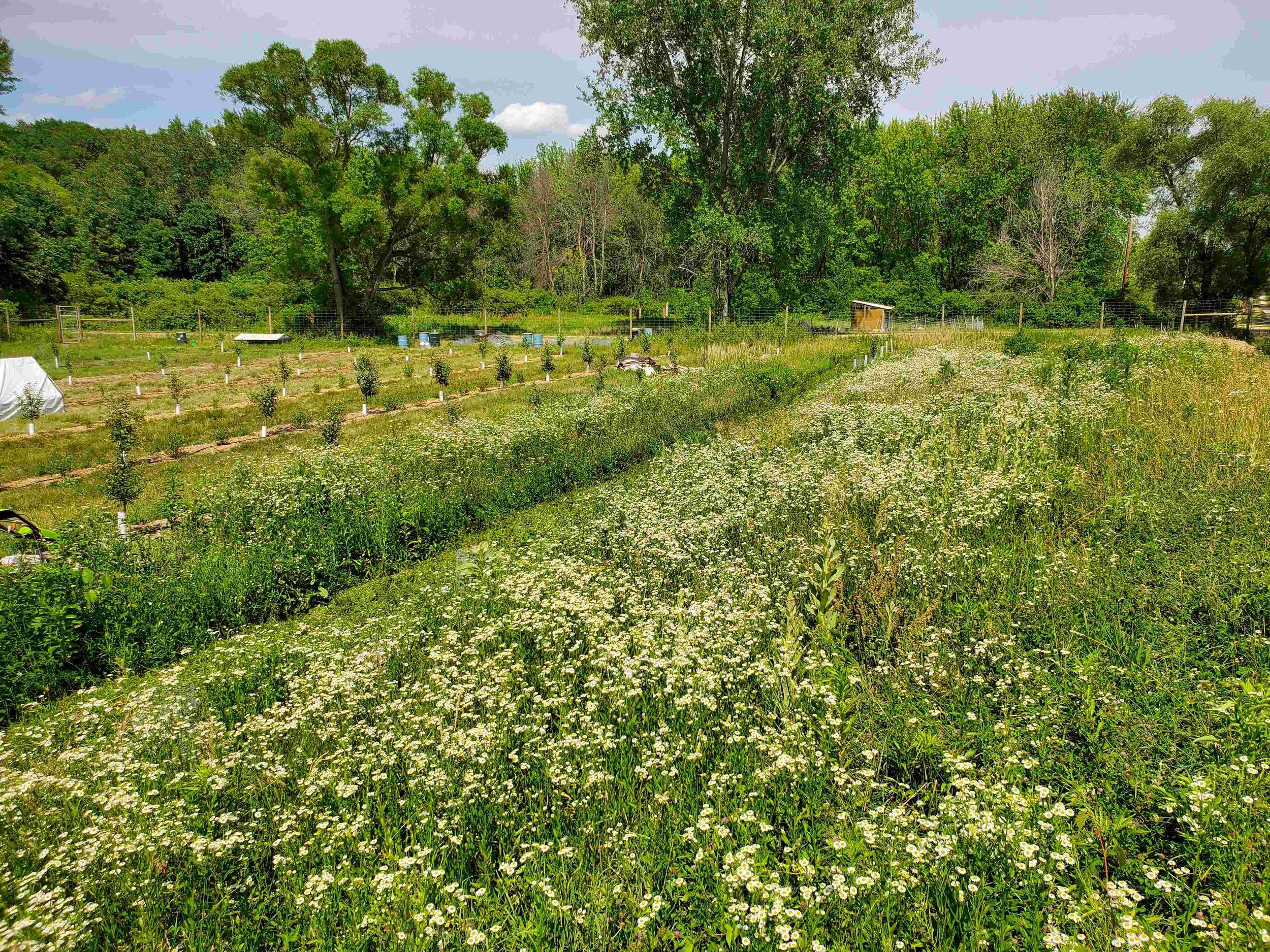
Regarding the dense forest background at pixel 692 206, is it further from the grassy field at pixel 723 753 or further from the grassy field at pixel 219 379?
the grassy field at pixel 723 753

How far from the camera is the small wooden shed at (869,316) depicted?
44.0m

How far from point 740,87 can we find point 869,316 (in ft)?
62.5

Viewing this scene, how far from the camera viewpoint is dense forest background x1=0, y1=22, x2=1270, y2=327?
3334 centimetres

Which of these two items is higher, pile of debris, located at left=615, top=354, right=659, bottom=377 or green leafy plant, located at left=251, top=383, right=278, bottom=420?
pile of debris, located at left=615, top=354, right=659, bottom=377

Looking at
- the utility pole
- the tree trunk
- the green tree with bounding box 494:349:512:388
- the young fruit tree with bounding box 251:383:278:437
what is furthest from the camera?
the tree trunk

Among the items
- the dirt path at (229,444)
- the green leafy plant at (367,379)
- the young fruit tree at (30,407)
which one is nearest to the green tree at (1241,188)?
the dirt path at (229,444)

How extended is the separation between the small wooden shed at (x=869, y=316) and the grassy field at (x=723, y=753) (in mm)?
39316

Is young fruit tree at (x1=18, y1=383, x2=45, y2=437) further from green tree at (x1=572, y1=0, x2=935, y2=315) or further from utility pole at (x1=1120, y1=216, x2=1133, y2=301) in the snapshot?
utility pole at (x1=1120, y1=216, x2=1133, y2=301)

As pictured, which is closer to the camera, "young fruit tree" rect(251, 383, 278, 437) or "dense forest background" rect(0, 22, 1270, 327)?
"young fruit tree" rect(251, 383, 278, 437)

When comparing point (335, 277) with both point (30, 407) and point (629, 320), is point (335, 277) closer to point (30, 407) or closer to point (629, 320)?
point (629, 320)

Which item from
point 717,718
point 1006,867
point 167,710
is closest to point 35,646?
point 167,710

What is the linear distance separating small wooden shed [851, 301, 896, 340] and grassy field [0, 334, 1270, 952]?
129ft

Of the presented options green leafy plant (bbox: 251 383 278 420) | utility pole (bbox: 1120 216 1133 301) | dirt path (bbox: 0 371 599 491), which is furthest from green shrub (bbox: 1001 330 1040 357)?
green leafy plant (bbox: 251 383 278 420)

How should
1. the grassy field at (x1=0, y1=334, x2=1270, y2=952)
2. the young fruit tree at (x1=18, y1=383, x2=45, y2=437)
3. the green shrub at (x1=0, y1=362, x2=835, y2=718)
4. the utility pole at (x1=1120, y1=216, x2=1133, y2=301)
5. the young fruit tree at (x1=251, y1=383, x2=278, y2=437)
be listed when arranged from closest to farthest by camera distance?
the grassy field at (x1=0, y1=334, x2=1270, y2=952) < the green shrub at (x1=0, y1=362, x2=835, y2=718) < the young fruit tree at (x1=251, y1=383, x2=278, y2=437) < the young fruit tree at (x1=18, y1=383, x2=45, y2=437) < the utility pole at (x1=1120, y1=216, x2=1133, y2=301)
